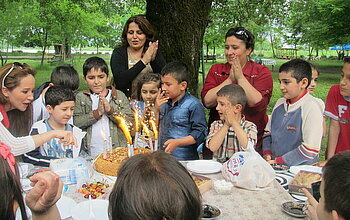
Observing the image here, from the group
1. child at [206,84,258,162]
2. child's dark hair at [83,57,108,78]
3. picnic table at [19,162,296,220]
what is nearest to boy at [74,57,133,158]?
child's dark hair at [83,57,108,78]

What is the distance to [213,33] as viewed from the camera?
19109 millimetres

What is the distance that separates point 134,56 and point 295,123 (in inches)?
84.7

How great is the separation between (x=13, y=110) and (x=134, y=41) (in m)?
1.61

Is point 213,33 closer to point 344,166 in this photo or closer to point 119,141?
point 119,141

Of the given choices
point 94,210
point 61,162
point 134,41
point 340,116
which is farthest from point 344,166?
point 134,41

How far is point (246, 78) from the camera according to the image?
3650 millimetres

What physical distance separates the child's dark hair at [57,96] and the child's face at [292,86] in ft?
7.11

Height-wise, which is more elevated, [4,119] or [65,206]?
[4,119]

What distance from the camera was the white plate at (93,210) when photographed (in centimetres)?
199

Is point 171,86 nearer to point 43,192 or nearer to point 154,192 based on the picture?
point 43,192

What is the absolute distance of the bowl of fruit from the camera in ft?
7.50

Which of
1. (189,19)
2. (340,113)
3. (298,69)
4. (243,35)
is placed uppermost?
(189,19)

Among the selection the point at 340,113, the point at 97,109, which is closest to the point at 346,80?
the point at 340,113

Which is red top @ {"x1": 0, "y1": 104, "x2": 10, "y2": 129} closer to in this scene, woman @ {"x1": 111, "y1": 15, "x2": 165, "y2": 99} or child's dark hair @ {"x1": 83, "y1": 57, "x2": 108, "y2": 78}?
child's dark hair @ {"x1": 83, "y1": 57, "x2": 108, "y2": 78}
